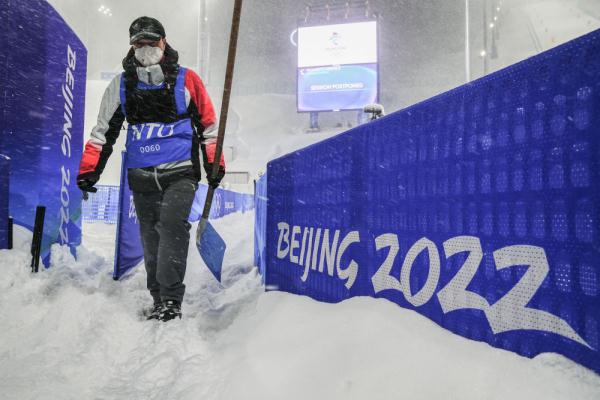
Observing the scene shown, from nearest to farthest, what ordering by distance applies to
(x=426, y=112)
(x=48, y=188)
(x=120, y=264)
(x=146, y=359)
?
(x=426, y=112) < (x=146, y=359) < (x=48, y=188) < (x=120, y=264)

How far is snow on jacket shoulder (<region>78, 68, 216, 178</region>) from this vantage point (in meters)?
3.21

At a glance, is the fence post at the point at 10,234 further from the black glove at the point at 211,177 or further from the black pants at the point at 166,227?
the black glove at the point at 211,177

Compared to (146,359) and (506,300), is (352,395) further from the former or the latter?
(146,359)

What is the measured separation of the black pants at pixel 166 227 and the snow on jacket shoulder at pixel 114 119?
1.09 feet

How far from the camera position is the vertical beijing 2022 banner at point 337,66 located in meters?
29.5

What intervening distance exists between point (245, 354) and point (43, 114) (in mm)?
3088

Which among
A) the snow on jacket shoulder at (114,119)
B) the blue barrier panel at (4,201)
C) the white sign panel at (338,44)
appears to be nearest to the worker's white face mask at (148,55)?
the snow on jacket shoulder at (114,119)

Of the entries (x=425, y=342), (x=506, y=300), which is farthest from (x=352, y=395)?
(x=506, y=300)

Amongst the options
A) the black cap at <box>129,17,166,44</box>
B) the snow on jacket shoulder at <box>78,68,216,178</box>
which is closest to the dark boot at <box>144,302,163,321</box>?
the snow on jacket shoulder at <box>78,68,216,178</box>

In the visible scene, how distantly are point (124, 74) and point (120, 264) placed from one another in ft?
6.77

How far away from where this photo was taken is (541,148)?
1.37m

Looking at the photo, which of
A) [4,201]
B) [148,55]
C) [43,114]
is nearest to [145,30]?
[148,55]

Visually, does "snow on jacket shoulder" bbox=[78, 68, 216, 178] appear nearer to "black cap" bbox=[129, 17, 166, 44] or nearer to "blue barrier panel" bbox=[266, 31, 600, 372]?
"black cap" bbox=[129, 17, 166, 44]

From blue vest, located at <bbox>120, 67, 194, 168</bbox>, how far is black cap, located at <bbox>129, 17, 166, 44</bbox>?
310mm
